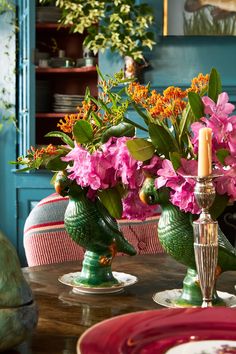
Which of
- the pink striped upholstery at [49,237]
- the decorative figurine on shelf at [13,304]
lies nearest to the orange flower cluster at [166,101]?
the decorative figurine on shelf at [13,304]

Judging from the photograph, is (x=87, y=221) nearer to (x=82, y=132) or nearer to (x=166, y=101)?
(x=82, y=132)

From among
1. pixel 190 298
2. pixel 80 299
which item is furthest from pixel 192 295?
pixel 80 299

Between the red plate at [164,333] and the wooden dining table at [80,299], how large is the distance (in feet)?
0.59

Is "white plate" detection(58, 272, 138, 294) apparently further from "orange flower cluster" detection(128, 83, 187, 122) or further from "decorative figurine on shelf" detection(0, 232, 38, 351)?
"decorative figurine on shelf" detection(0, 232, 38, 351)

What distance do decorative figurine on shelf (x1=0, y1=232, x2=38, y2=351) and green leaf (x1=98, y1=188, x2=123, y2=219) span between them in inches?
19.3

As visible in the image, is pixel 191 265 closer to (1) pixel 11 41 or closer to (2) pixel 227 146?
(2) pixel 227 146

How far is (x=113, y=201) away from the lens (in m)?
1.56

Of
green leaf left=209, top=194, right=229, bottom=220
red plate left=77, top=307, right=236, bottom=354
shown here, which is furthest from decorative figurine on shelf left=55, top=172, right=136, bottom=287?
red plate left=77, top=307, right=236, bottom=354

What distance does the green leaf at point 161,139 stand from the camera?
1.40 metres

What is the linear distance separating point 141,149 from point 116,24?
10.7 ft

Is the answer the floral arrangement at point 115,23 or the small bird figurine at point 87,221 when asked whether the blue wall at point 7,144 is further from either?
the small bird figurine at point 87,221

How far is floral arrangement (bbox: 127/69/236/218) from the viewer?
1.35 meters

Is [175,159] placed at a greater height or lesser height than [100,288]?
greater

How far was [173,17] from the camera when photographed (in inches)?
182
